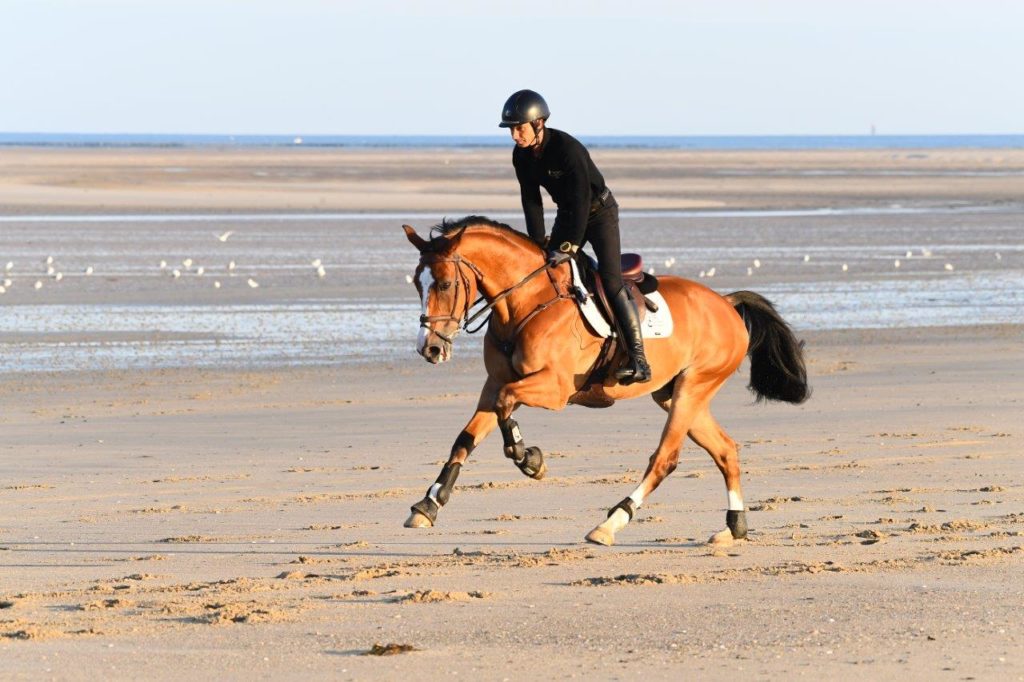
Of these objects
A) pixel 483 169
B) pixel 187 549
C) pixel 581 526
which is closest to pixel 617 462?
pixel 581 526

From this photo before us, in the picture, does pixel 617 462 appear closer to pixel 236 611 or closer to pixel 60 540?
pixel 60 540

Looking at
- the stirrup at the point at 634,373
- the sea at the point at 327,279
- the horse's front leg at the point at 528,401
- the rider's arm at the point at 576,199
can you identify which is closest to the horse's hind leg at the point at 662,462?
the stirrup at the point at 634,373

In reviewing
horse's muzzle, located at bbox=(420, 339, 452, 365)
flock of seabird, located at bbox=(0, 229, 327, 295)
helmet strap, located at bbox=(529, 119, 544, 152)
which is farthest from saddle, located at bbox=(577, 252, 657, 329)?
flock of seabird, located at bbox=(0, 229, 327, 295)

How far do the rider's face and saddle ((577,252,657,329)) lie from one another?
0.78 meters

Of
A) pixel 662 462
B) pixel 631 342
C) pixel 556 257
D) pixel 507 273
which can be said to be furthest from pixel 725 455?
pixel 507 273

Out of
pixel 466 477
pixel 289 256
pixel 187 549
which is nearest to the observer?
pixel 187 549

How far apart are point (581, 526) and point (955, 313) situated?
53.4ft

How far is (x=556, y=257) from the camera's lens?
1000 centimetres

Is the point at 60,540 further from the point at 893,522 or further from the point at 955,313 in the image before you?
the point at 955,313

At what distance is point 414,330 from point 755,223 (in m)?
25.0

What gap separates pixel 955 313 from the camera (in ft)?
83.3

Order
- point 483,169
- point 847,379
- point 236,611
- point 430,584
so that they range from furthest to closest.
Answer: point 483,169, point 847,379, point 430,584, point 236,611

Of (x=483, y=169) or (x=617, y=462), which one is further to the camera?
(x=483, y=169)
